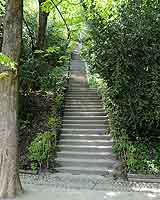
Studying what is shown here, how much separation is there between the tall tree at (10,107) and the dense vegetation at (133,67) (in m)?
3.55

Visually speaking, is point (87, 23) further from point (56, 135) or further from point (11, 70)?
point (11, 70)

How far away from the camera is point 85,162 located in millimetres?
11789

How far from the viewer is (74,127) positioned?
45.2ft

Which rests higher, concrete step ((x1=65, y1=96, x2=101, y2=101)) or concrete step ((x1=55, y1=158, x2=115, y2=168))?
concrete step ((x1=65, y1=96, x2=101, y2=101))

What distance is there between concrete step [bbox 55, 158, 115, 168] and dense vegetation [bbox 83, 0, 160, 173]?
439 mm

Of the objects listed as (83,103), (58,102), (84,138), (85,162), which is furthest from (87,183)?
(83,103)

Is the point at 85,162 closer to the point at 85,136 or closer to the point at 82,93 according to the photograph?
the point at 85,136

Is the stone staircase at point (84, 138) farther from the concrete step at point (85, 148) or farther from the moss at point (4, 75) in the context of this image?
the moss at point (4, 75)

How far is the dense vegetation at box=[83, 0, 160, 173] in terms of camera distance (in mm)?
Answer: 11359

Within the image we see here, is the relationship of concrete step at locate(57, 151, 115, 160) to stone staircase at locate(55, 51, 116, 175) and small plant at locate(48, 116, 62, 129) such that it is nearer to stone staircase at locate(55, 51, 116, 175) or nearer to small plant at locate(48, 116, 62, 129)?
stone staircase at locate(55, 51, 116, 175)

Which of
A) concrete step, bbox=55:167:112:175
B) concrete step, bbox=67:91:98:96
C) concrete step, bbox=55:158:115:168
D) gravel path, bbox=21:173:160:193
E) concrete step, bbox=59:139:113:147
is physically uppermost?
concrete step, bbox=67:91:98:96

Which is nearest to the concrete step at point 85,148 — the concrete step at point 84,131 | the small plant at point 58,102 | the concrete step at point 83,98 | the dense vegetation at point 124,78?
the dense vegetation at point 124,78

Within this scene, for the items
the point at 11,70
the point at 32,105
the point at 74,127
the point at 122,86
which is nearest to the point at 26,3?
the point at 32,105

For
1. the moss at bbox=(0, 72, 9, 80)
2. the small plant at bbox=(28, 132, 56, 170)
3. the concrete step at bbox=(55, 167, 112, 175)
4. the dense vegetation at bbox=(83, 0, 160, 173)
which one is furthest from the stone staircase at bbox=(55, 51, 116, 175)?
the moss at bbox=(0, 72, 9, 80)
